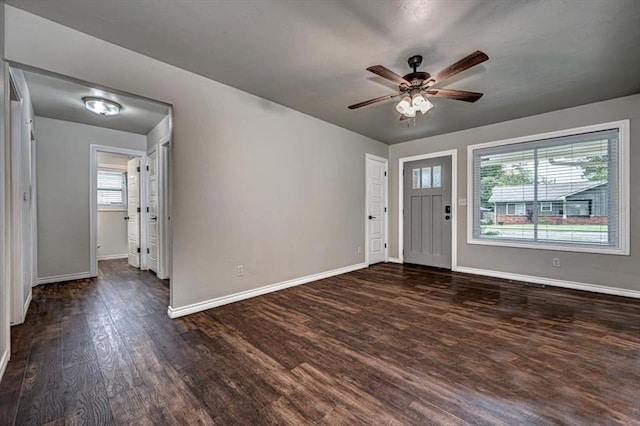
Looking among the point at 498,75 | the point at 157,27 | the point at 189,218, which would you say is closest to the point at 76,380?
the point at 189,218

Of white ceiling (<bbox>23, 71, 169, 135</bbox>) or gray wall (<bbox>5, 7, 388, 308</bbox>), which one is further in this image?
white ceiling (<bbox>23, 71, 169, 135</bbox>)

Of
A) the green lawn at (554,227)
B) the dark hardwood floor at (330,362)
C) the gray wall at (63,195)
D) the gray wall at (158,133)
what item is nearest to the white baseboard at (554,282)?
the dark hardwood floor at (330,362)

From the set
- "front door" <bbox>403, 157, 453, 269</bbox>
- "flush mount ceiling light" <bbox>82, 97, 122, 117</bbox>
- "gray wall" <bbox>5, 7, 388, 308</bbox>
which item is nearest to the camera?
"gray wall" <bbox>5, 7, 388, 308</bbox>

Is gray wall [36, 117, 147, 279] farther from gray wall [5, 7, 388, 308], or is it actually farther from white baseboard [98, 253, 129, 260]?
gray wall [5, 7, 388, 308]

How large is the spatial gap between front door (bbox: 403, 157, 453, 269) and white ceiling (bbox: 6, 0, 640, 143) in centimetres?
191

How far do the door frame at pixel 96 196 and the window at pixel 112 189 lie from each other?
79.2 inches

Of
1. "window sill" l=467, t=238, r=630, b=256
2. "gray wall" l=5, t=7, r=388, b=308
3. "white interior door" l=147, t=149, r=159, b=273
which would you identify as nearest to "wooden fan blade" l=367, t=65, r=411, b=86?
"gray wall" l=5, t=7, r=388, b=308

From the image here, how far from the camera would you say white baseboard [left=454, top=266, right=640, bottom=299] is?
11.2 ft

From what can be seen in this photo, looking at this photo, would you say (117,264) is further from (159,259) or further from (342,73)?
(342,73)

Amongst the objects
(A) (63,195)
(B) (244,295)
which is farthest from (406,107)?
(A) (63,195)

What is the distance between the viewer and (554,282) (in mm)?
3857

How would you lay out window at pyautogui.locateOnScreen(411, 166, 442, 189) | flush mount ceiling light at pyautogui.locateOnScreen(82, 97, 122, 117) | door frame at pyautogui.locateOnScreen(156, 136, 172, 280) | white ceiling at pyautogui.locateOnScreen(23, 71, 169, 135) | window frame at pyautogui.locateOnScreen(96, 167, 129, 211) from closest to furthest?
white ceiling at pyautogui.locateOnScreen(23, 71, 169, 135), flush mount ceiling light at pyautogui.locateOnScreen(82, 97, 122, 117), door frame at pyautogui.locateOnScreen(156, 136, 172, 280), window at pyautogui.locateOnScreen(411, 166, 442, 189), window frame at pyautogui.locateOnScreen(96, 167, 129, 211)

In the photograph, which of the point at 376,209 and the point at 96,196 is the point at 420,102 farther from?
the point at 96,196

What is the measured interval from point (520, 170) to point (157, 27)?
4.89m
